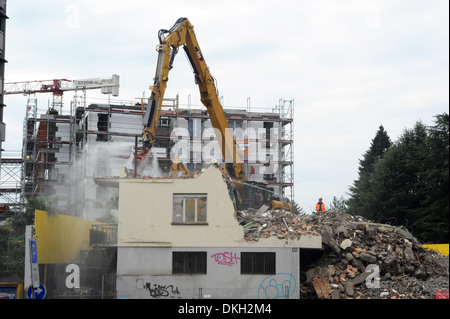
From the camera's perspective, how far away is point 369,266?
82.6 feet

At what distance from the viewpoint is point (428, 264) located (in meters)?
26.8

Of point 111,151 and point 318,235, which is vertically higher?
point 111,151

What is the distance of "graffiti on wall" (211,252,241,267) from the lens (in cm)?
2423

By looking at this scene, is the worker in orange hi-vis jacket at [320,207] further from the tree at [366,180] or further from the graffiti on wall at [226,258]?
the tree at [366,180]

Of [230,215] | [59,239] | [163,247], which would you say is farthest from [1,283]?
[230,215]

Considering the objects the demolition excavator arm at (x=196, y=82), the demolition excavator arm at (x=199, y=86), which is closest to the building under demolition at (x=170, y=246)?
the demolition excavator arm at (x=196, y=82)

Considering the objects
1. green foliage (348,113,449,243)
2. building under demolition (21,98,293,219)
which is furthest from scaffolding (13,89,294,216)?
green foliage (348,113,449,243)

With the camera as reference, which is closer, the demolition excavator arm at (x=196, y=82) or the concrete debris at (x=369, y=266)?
the concrete debris at (x=369, y=266)

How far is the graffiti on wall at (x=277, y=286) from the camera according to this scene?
24.0 metres

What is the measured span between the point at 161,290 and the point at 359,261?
29.5 ft

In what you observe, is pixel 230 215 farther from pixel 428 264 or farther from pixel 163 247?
pixel 428 264

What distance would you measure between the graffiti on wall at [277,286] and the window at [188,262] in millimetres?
2698

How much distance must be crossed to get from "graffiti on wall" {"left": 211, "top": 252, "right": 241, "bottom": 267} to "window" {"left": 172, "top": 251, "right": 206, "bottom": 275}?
1.85 ft
